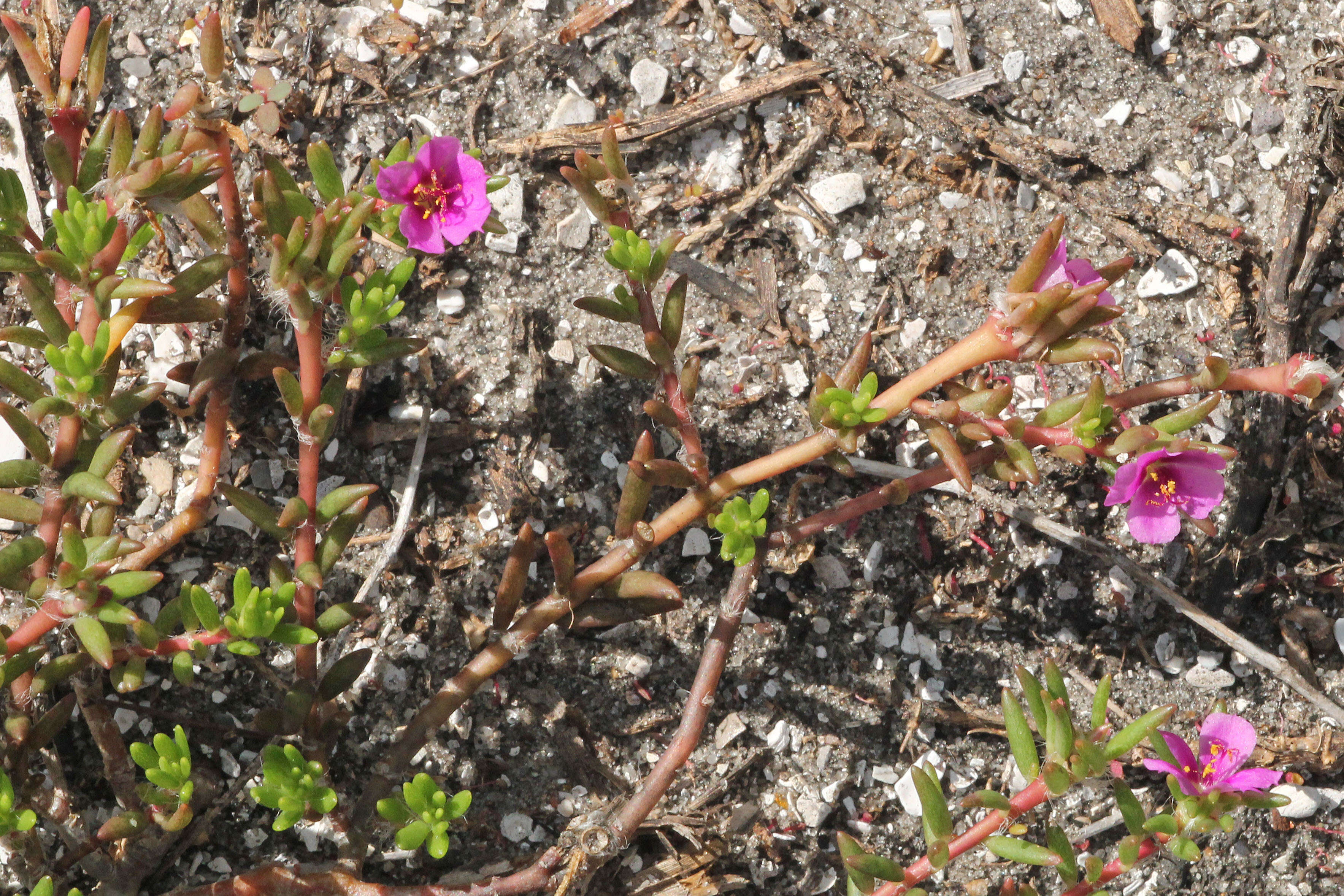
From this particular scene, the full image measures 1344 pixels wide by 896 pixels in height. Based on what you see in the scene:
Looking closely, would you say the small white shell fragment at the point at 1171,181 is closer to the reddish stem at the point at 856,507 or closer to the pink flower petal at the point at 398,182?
the reddish stem at the point at 856,507

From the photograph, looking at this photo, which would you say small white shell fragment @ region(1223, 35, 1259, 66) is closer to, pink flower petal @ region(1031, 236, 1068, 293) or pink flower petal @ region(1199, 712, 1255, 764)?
pink flower petal @ region(1031, 236, 1068, 293)

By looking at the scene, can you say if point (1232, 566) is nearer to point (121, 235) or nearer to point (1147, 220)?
point (1147, 220)

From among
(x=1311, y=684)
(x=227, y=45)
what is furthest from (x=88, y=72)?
(x=1311, y=684)

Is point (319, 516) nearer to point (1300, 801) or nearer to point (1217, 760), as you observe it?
point (1217, 760)

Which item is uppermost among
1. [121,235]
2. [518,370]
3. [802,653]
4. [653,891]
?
[121,235]

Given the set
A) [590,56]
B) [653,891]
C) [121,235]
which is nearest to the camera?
[121,235]

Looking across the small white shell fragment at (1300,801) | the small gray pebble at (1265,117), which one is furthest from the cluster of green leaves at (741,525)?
the small gray pebble at (1265,117)

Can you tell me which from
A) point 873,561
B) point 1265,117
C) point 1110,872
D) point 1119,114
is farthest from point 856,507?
point 1265,117

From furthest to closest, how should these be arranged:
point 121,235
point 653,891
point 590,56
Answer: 1. point 590,56
2. point 653,891
3. point 121,235
